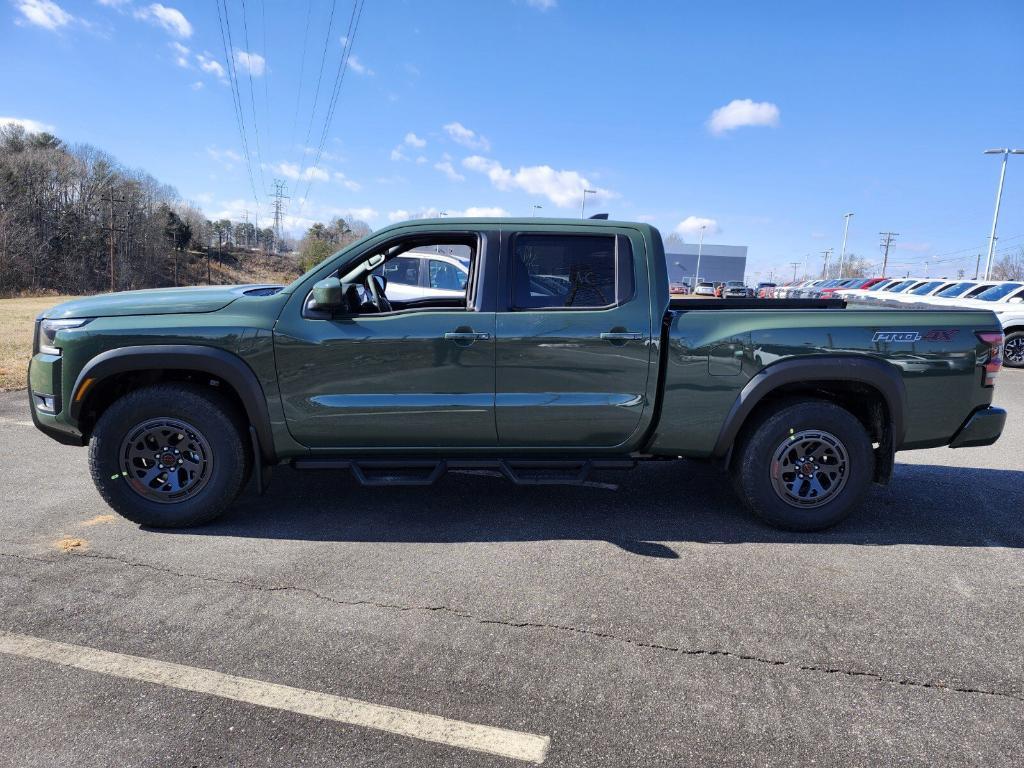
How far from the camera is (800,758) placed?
2227 mm

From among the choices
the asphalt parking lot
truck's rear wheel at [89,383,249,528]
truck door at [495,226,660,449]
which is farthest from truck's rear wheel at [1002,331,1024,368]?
truck's rear wheel at [89,383,249,528]

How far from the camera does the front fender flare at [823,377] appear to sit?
398 cm

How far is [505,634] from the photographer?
296cm

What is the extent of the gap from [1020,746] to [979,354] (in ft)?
8.46

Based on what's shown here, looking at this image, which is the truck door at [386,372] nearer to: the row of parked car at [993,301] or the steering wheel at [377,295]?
the steering wheel at [377,295]

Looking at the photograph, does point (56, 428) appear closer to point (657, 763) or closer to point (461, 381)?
point (461, 381)

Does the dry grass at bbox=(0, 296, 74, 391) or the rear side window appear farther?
the dry grass at bbox=(0, 296, 74, 391)

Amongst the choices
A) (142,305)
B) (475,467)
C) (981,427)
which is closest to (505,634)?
(475,467)

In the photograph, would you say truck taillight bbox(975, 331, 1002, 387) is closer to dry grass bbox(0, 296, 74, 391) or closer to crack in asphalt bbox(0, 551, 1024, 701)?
crack in asphalt bbox(0, 551, 1024, 701)

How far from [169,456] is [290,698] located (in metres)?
2.11

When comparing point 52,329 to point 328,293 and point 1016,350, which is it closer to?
point 328,293

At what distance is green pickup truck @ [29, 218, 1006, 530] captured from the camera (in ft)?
12.8

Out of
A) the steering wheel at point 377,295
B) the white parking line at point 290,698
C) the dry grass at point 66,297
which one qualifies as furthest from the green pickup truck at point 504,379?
the dry grass at point 66,297

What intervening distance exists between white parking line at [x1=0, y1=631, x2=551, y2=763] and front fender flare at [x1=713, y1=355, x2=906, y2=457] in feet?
7.96
